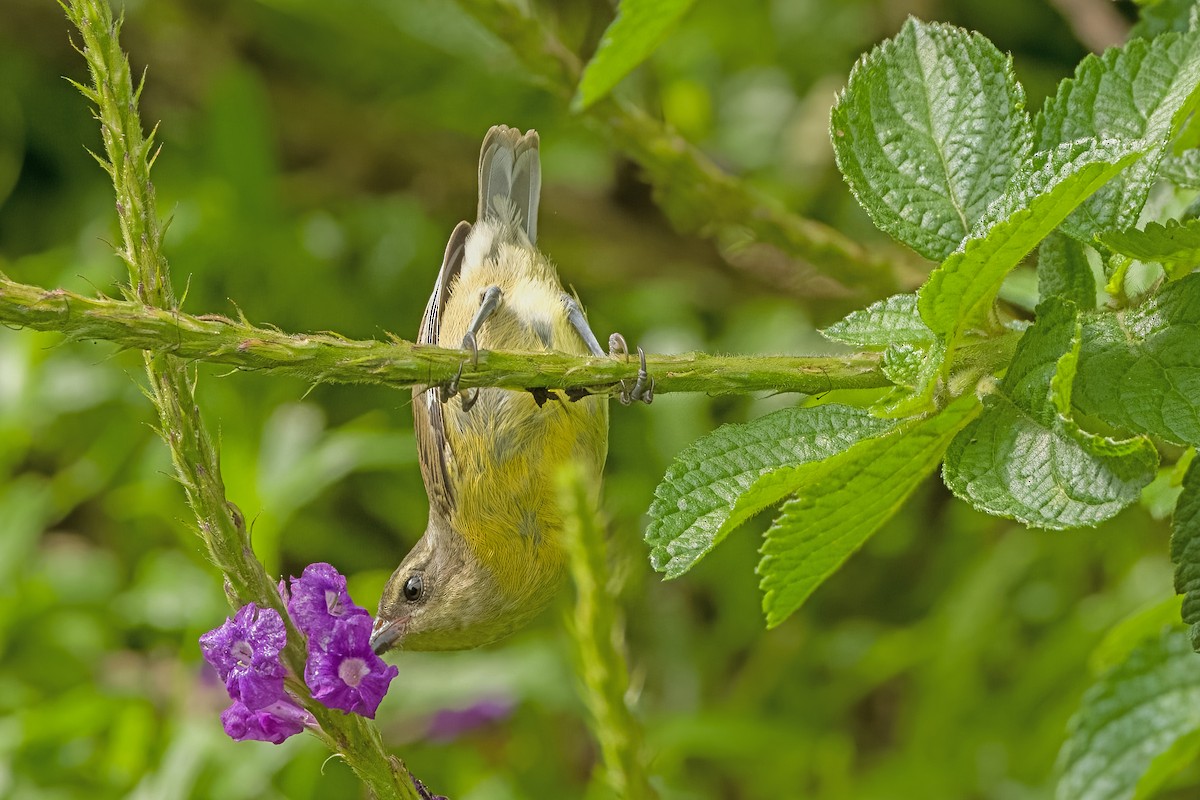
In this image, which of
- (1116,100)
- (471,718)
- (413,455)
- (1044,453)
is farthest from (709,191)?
(471,718)

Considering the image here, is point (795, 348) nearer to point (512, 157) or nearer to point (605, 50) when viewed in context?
point (512, 157)

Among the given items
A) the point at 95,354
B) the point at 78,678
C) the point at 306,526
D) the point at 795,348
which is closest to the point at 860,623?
the point at 795,348

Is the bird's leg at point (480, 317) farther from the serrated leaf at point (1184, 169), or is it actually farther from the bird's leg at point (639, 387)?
the serrated leaf at point (1184, 169)

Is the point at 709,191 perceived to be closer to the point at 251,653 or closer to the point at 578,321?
the point at 578,321

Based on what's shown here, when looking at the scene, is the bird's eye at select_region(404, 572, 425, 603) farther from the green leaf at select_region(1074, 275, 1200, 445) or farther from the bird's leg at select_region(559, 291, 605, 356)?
the green leaf at select_region(1074, 275, 1200, 445)

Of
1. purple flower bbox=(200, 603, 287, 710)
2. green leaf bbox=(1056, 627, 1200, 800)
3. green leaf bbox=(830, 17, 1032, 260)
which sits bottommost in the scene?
green leaf bbox=(1056, 627, 1200, 800)

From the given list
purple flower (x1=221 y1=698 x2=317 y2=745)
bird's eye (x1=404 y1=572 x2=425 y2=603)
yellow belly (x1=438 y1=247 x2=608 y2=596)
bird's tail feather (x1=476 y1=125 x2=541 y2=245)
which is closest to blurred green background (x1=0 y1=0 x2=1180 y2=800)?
bird's tail feather (x1=476 y1=125 x2=541 y2=245)

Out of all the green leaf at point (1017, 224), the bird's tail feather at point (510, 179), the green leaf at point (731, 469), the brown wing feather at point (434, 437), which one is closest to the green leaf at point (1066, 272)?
the green leaf at point (1017, 224)
